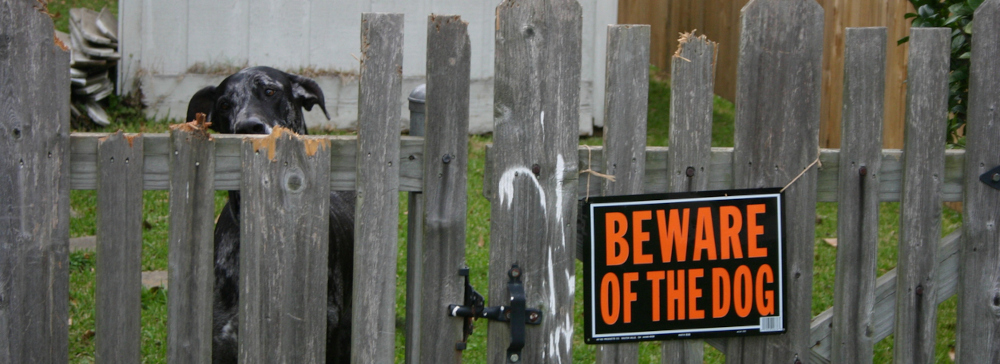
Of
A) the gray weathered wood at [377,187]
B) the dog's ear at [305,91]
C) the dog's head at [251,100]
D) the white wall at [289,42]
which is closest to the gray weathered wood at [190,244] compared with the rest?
the gray weathered wood at [377,187]

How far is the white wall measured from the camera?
9.15 metres

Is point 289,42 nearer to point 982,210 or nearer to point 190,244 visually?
point 190,244

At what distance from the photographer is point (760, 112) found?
9.47 feet

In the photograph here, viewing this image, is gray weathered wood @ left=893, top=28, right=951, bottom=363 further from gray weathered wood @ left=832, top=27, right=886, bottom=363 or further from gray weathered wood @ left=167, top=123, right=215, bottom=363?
gray weathered wood @ left=167, top=123, right=215, bottom=363

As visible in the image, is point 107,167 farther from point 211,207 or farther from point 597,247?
point 597,247

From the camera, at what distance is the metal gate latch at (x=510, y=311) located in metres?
2.83

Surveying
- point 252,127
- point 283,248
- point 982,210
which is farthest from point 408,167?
point 982,210

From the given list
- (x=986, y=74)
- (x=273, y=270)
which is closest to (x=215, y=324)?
(x=273, y=270)

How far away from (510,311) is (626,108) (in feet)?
2.31

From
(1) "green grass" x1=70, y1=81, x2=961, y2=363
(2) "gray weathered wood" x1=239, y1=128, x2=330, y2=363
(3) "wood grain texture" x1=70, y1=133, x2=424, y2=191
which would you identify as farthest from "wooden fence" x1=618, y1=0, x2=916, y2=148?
(2) "gray weathered wood" x1=239, y1=128, x2=330, y2=363

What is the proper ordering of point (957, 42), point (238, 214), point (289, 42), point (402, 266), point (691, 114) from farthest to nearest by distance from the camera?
point (289, 42) < point (402, 266) < point (957, 42) < point (238, 214) < point (691, 114)

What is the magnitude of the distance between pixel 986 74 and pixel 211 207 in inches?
95.3

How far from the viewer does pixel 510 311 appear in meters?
2.86

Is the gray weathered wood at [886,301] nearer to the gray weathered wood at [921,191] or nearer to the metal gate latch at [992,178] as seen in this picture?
the gray weathered wood at [921,191]
